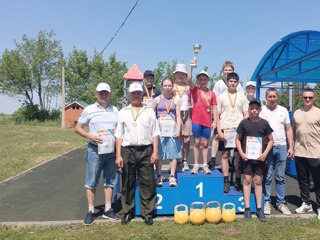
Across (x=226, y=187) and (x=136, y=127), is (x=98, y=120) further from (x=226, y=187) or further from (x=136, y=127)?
(x=226, y=187)

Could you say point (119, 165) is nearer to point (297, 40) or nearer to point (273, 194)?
point (273, 194)

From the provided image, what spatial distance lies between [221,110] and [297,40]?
7.79 metres

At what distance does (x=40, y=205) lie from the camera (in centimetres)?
555

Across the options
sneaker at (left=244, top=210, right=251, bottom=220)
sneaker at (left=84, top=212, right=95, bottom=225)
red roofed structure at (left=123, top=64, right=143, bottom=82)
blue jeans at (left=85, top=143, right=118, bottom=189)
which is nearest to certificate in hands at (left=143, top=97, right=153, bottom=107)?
blue jeans at (left=85, top=143, right=118, bottom=189)

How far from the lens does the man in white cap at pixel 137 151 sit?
431cm

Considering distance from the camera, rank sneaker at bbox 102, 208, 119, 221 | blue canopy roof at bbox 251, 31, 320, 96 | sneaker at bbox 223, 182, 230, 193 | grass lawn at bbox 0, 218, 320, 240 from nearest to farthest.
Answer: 1. grass lawn at bbox 0, 218, 320, 240
2. sneaker at bbox 102, 208, 119, 221
3. sneaker at bbox 223, 182, 230, 193
4. blue canopy roof at bbox 251, 31, 320, 96

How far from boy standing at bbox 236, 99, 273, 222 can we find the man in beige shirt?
2.20 ft

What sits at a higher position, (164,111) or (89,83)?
(89,83)

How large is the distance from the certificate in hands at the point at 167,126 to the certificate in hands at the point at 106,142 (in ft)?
2.72

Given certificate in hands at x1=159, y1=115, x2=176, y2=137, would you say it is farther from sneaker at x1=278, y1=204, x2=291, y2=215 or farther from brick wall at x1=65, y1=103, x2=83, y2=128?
brick wall at x1=65, y1=103, x2=83, y2=128

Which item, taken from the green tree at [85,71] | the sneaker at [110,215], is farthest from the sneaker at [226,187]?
the green tree at [85,71]

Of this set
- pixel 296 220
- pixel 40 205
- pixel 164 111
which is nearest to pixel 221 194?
pixel 296 220

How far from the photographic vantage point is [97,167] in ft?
14.7

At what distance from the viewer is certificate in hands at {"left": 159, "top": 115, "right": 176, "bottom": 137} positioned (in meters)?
4.75
